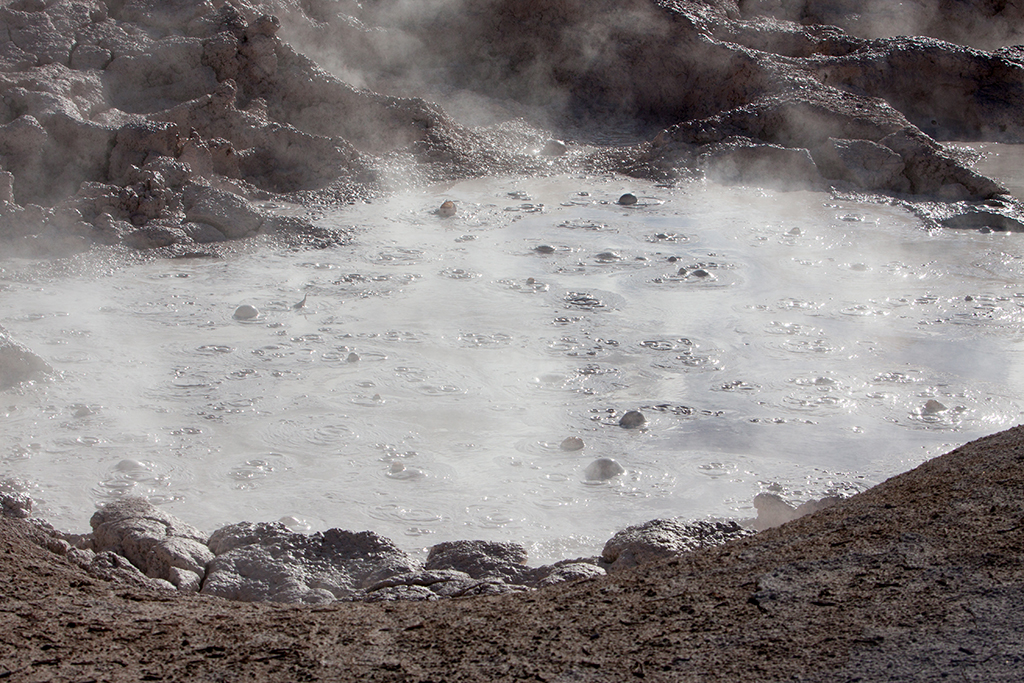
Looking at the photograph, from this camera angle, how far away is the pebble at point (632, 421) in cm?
406

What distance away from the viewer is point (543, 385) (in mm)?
4398

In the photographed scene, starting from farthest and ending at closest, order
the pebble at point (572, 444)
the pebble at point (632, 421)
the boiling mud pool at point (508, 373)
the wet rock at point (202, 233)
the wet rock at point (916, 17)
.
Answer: the wet rock at point (916, 17) → the wet rock at point (202, 233) → the pebble at point (632, 421) → the pebble at point (572, 444) → the boiling mud pool at point (508, 373)

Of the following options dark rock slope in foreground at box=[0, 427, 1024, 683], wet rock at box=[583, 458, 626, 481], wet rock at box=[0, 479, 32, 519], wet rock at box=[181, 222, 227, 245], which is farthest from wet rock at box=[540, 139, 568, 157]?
dark rock slope in foreground at box=[0, 427, 1024, 683]

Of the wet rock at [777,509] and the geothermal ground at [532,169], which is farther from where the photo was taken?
the wet rock at [777,509]

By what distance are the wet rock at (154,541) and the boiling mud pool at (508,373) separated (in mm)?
268

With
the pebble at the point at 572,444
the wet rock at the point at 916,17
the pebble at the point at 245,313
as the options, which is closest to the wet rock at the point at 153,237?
the pebble at the point at 245,313

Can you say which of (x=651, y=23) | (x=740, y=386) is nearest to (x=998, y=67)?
(x=651, y=23)

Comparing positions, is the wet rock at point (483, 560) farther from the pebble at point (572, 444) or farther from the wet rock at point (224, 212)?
the wet rock at point (224, 212)

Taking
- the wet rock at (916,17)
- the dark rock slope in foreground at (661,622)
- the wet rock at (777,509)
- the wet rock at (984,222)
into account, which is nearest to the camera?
the dark rock slope in foreground at (661,622)

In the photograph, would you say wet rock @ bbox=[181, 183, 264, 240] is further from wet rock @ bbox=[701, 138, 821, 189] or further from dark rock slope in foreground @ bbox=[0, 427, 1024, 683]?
dark rock slope in foreground @ bbox=[0, 427, 1024, 683]

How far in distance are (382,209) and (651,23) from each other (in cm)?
380

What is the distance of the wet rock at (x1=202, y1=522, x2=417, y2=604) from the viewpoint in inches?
107

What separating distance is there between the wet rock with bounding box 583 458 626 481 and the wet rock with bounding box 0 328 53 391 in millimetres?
2345

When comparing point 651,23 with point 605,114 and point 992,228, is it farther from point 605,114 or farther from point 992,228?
point 992,228
